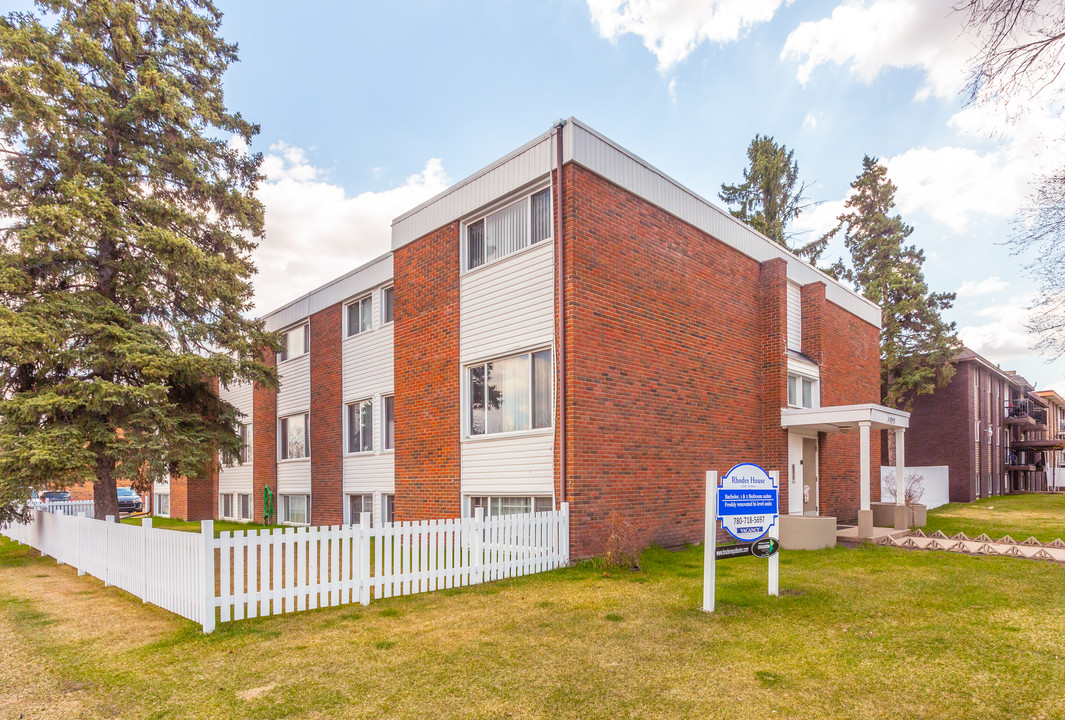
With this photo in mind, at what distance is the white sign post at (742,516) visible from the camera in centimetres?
751

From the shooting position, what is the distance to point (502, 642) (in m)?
6.25

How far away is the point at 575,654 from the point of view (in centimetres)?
582

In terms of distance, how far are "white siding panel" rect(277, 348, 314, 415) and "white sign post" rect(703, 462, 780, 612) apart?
14462mm

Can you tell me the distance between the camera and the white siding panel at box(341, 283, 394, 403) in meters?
16.1

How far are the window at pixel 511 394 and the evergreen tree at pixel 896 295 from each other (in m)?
25.4

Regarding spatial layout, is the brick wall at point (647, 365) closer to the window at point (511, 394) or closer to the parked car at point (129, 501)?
the window at point (511, 394)

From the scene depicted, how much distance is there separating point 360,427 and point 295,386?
423 centimetres

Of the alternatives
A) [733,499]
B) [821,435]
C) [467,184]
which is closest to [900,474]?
[821,435]

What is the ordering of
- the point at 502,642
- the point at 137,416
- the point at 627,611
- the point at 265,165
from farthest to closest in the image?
the point at 265,165, the point at 137,416, the point at 627,611, the point at 502,642

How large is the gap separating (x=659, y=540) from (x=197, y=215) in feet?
42.9

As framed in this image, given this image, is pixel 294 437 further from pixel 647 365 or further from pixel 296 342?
pixel 647 365

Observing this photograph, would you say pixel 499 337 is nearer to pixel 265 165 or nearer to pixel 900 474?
pixel 265 165

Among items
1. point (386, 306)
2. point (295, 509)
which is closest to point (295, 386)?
point (295, 509)

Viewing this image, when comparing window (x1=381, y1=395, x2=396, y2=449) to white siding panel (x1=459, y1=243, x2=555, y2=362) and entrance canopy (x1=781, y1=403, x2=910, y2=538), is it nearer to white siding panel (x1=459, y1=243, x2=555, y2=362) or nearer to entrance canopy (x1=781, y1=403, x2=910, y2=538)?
white siding panel (x1=459, y1=243, x2=555, y2=362)
